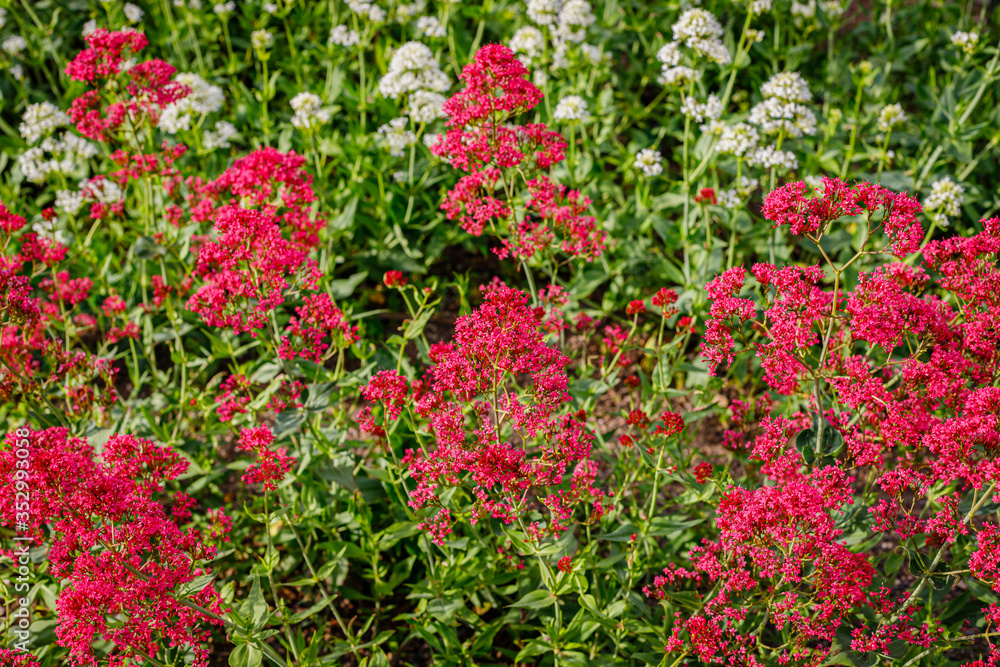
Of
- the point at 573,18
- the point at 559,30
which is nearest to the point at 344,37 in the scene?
the point at 559,30

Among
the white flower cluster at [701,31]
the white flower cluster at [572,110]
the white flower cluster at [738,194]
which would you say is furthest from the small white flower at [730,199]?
the white flower cluster at [572,110]

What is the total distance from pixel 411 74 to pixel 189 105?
1.68m

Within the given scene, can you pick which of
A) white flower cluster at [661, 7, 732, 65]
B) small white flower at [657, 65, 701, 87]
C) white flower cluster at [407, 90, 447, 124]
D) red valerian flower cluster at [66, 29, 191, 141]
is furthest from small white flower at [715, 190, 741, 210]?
red valerian flower cluster at [66, 29, 191, 141]

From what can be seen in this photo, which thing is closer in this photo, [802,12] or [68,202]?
[68,202]

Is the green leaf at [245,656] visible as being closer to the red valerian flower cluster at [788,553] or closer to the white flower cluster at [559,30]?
the red valerian flower cluster at [788,553]

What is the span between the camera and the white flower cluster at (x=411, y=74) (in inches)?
204

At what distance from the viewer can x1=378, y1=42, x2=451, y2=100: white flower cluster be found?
5.18 m

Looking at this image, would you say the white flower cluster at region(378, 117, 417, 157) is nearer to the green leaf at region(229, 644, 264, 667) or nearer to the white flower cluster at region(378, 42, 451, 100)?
the white flower cluster at region(378, 42, 451, 100)

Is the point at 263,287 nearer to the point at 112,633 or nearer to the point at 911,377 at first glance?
the point at 112,633

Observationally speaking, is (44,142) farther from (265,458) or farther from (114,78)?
(265,458)

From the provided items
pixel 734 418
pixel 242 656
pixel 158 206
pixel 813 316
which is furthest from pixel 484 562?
pixel 158 206

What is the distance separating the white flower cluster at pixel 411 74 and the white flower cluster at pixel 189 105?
4.50 feet

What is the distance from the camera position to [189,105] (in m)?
5.42

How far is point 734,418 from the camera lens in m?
3.52
